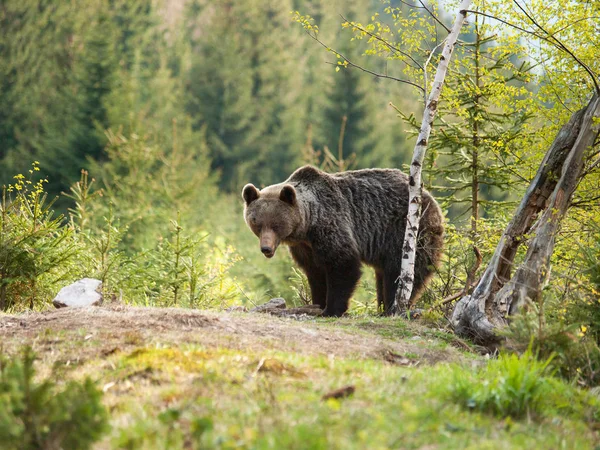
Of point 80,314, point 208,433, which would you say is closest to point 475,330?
point 80,314

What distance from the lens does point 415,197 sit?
9141 mm

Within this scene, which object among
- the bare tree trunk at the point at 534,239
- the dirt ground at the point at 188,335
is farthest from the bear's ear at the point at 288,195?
the bare tree trunk at the point at 534,239

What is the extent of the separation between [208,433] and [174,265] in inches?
269

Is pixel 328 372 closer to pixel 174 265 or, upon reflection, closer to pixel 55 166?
pixel 174 265

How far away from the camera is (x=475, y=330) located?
773 centimetres

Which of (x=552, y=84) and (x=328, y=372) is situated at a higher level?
(x=552, y=84)

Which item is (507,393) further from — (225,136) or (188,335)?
(225,136)

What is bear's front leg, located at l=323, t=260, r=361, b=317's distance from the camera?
944 cm

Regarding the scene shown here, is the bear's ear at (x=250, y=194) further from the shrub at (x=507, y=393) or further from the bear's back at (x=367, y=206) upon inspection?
the shrub at (x=507, y=393)

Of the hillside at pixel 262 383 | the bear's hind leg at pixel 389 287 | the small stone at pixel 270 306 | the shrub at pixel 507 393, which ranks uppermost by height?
the shrub at pixel 507 393

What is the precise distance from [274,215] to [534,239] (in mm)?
3396

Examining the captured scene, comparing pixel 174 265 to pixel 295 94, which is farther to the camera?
pixel 295 94

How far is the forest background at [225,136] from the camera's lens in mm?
9148

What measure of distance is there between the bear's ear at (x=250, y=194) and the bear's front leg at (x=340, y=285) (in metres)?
1.41
